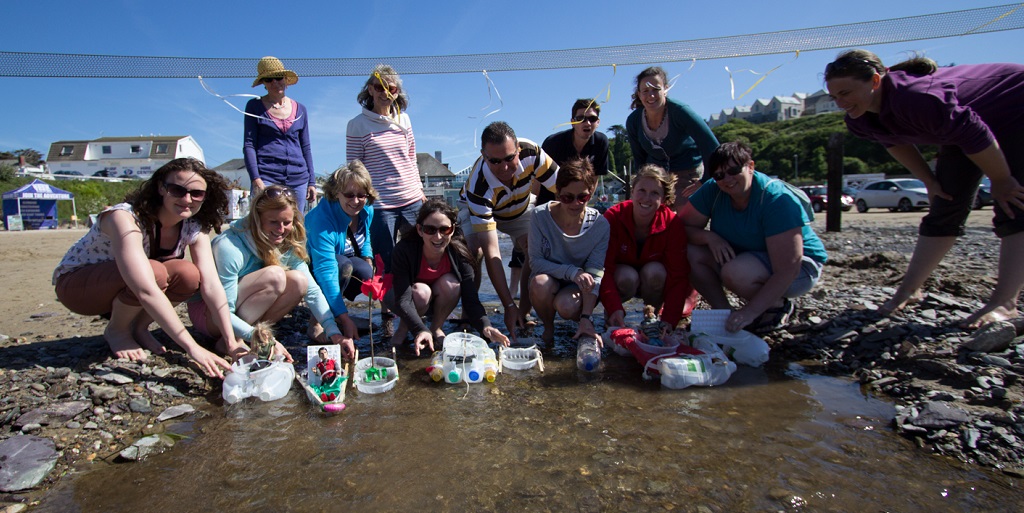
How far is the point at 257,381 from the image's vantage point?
10.4ft

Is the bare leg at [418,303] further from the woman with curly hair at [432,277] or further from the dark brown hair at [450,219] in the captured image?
the dark brown hair at [450,219]

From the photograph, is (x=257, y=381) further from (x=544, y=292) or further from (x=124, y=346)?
(x=544, y=292)

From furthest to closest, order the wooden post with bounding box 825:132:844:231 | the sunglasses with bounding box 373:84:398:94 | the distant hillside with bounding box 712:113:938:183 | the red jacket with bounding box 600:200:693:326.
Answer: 1. the distant hillside with bounding box 712:113:938:183
2. the wooden post with bounding box 825:132:844:231
3. the sunglasses with bounding box 373:84:398:94
4. the red jacket with bounding box 600:200:693:326

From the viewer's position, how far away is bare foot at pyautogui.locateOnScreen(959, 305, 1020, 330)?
11.4ft

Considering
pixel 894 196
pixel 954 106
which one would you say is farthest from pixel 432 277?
pixel 894 196

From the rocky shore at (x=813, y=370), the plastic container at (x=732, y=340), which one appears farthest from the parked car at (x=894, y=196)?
the plastic container at (x=732, y=340)

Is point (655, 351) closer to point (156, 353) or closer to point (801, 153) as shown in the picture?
point (156, 353)

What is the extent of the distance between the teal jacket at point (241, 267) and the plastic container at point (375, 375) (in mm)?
543

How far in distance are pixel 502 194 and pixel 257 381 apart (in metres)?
2.32

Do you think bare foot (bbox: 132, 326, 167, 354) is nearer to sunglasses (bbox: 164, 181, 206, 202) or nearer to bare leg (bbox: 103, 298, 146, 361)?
bare leg (bbox: 103, 298, 146, 361)

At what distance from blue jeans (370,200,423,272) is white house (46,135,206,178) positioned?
8904 cm

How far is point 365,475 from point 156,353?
7.32 feet

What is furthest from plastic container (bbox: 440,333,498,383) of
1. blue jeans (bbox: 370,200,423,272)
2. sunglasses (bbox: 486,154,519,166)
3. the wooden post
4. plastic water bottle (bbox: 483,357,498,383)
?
the wooden post

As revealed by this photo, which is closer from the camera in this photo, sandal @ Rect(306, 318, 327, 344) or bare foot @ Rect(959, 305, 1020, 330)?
bare foot @ Rect(959, 305, 1020, 330)
